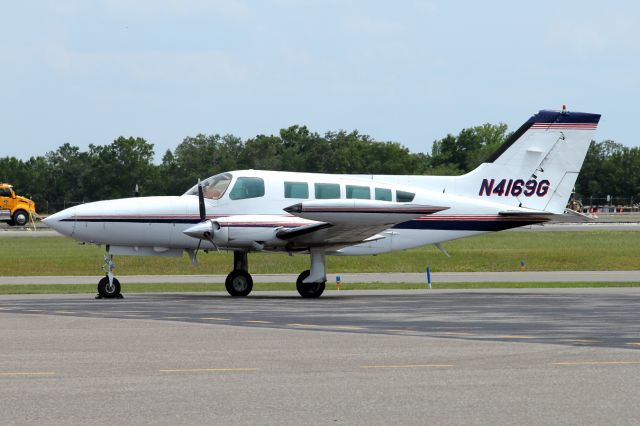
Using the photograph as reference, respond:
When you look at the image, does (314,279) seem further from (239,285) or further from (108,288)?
(108,288)

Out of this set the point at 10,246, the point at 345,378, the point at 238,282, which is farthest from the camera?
the point at 10,246

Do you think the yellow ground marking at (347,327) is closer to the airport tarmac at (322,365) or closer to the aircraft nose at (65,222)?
the airport tarmac at (322,365)

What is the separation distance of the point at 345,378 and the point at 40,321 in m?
8.97

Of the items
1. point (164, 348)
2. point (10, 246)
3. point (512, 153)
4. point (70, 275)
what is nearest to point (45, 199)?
point (10, 246)

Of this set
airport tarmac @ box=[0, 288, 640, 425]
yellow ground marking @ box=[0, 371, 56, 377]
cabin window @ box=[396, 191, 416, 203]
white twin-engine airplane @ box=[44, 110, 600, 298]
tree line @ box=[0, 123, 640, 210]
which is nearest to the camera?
airport tarmac @ box=[0, 288, 640, 425]

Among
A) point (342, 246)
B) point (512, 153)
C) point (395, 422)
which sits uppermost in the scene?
point (512, 153)

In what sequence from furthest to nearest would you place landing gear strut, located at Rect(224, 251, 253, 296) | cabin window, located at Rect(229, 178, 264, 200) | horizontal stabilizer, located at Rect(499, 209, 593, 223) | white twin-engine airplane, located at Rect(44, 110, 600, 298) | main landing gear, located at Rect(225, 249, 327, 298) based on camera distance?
horizontal stabilizer, located at Rect(499, 209, 593, 223) → landing gear strut, located at Rect(224, 251, 253, 296) → main landing gear, located at Rect(225, 249, 327, 298) → cabin window, located at Rect(229, 178, 264, 200) → white twin-engine airplane, located at Rect(44, 110, 600, 298)

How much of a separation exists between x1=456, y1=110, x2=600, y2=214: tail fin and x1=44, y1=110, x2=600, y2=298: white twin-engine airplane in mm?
33

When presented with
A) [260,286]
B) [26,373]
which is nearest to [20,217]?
[260,286]

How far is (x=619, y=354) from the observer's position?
14102 mm

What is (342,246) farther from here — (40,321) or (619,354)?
(619,354)

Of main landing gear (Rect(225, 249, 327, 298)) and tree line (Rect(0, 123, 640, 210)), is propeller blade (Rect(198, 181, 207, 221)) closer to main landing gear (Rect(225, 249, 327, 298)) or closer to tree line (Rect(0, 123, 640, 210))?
main landing gear (Rect(225, 249, 327, 298))

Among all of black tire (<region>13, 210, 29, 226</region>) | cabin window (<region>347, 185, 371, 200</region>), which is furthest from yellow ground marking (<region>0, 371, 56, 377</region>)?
black tire (<region>13, 210, 29, 226</region>)

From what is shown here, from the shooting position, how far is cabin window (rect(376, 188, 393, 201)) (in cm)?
2709
